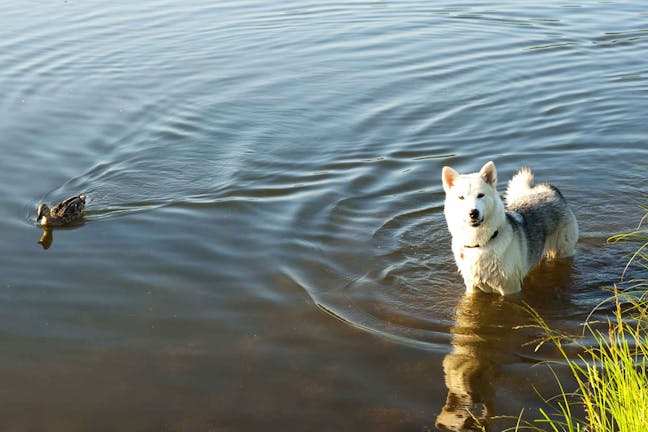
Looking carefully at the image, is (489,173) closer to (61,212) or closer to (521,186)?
(521,186)

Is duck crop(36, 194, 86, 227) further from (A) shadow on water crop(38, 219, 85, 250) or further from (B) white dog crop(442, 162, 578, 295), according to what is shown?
(B) white dog crop(442, 162, 578, 295)

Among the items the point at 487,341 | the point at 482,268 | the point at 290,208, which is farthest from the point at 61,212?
the point at 487,341

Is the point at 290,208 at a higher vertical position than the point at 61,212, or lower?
lower

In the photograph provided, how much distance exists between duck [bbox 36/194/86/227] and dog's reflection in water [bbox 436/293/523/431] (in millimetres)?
4456

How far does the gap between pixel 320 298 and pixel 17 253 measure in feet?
11.3

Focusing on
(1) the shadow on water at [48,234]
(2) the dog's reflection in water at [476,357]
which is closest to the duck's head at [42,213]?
(1) the shadow on water at [48,234]

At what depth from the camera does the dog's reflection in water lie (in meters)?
5.85

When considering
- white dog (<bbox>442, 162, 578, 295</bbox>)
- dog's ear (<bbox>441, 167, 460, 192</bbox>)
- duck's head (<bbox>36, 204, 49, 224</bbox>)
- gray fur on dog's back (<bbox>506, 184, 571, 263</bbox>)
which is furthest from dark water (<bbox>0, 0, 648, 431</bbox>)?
dog's ear (<bbox>441, 167, 460, 192</bbox>)

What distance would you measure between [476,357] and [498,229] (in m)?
1.23

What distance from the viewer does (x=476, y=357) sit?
6.64 m

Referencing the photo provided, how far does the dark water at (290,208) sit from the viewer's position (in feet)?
20.9

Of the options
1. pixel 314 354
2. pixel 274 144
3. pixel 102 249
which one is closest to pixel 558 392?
pixel 314 354

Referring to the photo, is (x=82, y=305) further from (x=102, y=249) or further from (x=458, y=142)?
(x=458, y=142)

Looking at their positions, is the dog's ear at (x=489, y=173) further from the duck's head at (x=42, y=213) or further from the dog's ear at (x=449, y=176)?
the duck's head at (x=42, y=213)
